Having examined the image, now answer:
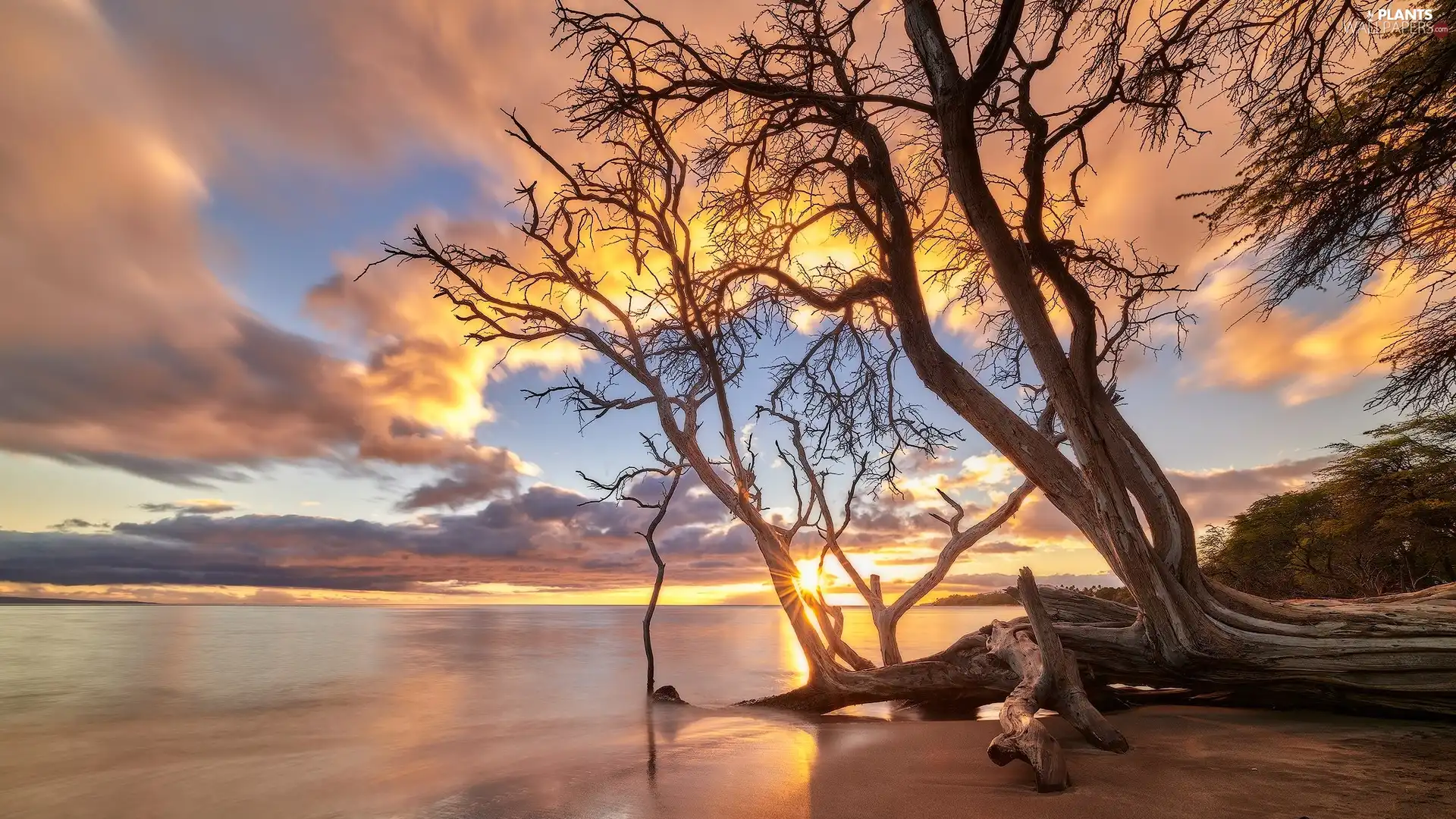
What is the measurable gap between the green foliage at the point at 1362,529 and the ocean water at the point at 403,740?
47.9ft

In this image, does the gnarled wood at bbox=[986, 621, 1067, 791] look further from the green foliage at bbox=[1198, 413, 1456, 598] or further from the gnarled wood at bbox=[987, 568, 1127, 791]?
the green foliage at bbox=[1198, 413, 1456, 598]

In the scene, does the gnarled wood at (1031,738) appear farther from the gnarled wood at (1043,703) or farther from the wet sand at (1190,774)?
the wet sand at (1190,774)

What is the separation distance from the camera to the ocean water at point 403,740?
504cm

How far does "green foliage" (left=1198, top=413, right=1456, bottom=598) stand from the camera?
17.7 m

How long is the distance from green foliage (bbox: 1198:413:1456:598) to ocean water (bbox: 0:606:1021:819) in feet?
47.9

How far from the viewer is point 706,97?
4.71m

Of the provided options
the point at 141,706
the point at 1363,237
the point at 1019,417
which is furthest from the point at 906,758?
the point at 141,706

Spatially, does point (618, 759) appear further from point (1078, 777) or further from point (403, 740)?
point (403, 740)

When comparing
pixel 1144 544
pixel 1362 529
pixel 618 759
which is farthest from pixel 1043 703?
pixel 1362 529

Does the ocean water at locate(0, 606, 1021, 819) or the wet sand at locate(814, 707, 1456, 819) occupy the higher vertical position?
the wet sand at locate(814, 707, 1456, 819)

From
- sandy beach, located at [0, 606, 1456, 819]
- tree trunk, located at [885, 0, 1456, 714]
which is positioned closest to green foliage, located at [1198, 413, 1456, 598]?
tree trunk, located at [885, 0, 1456, 714]

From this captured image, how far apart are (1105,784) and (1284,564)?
115 ft

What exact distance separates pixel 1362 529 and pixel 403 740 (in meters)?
28.7

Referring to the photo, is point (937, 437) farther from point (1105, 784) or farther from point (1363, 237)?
point (1105, 784)
